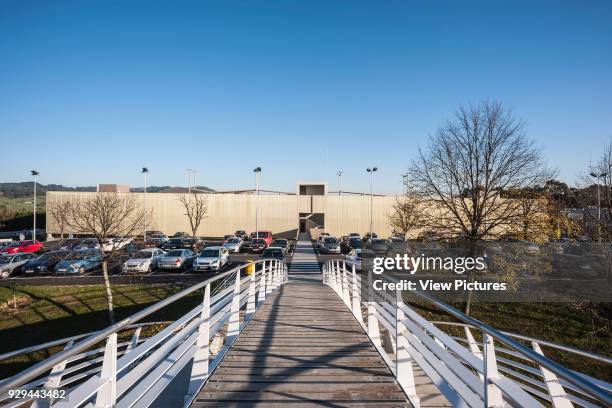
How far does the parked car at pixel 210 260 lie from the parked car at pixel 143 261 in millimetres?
2747

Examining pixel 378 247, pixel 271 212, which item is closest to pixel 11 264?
pixel 378 247

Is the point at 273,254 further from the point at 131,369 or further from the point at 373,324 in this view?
the point at 131,369

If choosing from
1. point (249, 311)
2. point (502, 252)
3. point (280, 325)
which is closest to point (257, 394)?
point (280, 325)

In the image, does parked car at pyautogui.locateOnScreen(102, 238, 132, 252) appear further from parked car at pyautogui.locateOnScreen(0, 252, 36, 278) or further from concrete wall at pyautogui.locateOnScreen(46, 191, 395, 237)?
concrete wall at pyautogui.locateOnScreen(46, 191, 395, 237)

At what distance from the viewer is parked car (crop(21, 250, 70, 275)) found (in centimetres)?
2612

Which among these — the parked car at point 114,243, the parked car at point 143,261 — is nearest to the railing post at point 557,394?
the parked car at point 114,243

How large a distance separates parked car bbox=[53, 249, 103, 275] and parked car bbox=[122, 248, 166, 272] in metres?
2.13

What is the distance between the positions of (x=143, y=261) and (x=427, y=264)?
17.0m

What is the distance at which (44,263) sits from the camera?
86.3 feet

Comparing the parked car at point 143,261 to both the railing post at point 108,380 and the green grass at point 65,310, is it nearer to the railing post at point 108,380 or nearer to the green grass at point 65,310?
the green grass at point 65,310

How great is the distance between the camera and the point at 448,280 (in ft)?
68.3

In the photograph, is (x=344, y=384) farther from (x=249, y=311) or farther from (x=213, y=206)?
(x=213, y=206)

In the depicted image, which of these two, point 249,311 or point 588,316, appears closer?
point 249,311

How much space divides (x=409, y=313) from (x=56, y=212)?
5194 centimetres
